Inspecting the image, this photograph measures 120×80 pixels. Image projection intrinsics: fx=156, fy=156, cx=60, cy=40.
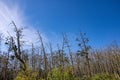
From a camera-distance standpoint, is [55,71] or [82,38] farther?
[82,38]

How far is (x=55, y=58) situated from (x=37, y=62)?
7.88 m

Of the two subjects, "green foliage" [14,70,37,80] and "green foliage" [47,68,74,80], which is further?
"green foliage" [47,68,74,80]

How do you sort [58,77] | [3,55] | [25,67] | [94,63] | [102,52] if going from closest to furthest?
[25,67] < [58,77] < [3,55] < [94,63] < [102,52]

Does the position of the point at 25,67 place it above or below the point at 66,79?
above

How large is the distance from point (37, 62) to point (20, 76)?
33958mm

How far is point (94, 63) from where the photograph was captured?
4741cm

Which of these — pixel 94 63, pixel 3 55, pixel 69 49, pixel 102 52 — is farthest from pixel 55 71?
pixel 102 52

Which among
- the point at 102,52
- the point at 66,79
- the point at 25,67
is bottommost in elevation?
the point at 66,79

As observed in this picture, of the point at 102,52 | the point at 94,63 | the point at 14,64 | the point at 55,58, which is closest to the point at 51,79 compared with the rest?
the point at 55,58

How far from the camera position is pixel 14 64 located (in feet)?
123

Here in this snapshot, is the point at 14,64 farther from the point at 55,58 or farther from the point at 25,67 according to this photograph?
the point at 25,67

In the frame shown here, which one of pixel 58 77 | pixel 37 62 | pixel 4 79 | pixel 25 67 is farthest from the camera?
pixel 37 62

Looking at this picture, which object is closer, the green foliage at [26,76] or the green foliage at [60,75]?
the green foliage at [26,76]

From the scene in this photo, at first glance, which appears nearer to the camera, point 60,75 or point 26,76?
point 26,76
